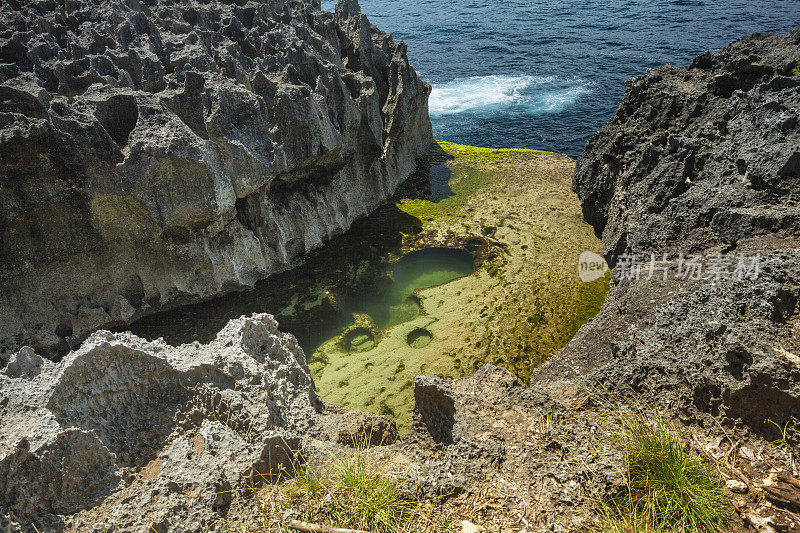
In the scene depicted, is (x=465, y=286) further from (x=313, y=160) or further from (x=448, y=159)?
(x=448, y=159)

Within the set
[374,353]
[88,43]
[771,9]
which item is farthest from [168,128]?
[771,9]

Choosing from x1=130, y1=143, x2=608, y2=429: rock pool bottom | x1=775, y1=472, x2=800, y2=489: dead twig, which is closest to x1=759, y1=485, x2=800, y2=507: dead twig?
x1=775, y1=472, x2=800, y2=489: dead twig

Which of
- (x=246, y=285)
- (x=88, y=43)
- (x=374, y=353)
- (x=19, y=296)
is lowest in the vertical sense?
(x=374, y=353)

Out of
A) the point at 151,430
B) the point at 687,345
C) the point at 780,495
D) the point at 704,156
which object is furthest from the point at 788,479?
the point at 704,156

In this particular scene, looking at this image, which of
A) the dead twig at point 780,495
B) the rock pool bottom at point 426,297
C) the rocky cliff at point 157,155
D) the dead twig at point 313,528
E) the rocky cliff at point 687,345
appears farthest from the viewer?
the rock pool bottom at point 426,297

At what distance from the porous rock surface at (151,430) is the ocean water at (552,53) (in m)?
20.2

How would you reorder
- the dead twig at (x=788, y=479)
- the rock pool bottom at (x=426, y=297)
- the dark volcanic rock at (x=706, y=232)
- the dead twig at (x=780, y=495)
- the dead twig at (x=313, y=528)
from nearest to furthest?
1. the dead twig at (x=313, y=528)
2. the dead twig at (x=780, y=495)
3. the dead twig at (x=788, y=479)
4. the dark volcanic rock at (x=706, y=232)
5. the rock pool bottom at (x=426, y=297)

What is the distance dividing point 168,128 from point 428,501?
10.00m

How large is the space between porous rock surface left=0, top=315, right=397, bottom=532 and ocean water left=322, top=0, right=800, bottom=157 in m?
20.2

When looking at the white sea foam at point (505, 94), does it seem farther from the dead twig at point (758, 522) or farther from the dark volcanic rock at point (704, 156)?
the dead twig at point (758, 522)

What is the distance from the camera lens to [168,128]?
36.1 feet

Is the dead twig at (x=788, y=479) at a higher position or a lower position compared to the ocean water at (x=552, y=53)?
lower

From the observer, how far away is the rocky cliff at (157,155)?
33.7 feet

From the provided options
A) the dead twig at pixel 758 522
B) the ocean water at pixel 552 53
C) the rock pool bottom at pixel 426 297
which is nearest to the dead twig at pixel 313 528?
the dead twig at pixel 758 522
